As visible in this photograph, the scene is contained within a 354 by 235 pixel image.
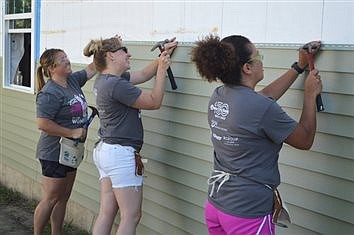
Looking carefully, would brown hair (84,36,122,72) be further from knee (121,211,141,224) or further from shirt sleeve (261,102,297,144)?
shirt sleeve (261,102,297,144)

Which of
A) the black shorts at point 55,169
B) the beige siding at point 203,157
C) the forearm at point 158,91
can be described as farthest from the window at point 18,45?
the forearm at point 158,91

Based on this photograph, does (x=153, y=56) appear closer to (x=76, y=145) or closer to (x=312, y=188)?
(x=76, y=145)

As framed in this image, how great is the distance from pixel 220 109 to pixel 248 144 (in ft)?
0.81

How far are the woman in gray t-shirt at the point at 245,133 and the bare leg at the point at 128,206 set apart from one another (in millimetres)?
1141

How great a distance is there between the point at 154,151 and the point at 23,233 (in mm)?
2054

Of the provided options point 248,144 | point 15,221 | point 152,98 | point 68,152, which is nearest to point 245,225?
point 248,144

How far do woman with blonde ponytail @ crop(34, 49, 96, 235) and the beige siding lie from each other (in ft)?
1.83

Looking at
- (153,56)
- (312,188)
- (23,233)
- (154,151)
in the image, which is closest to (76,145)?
(154,151)

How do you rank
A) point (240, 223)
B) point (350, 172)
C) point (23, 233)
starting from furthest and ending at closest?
1. point (23, 233)
2. point (350, 172)
3. point (240, 223)

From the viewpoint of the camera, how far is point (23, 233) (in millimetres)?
5934

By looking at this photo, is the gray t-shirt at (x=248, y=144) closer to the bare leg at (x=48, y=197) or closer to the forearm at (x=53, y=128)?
the forearm at (x=53, y=128)

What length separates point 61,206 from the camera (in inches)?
197

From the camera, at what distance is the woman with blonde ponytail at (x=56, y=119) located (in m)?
4.55

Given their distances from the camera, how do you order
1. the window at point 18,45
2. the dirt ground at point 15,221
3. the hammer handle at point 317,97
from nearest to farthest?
the hammer handle at point 317,97
the dirt ground at point 15,221
the window at point 18,45
